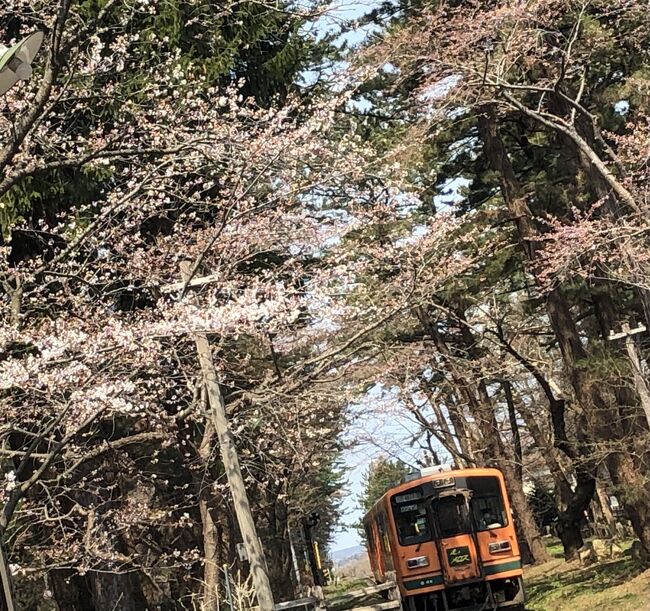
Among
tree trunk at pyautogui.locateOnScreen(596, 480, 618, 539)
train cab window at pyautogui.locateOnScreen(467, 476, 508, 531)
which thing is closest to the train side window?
train cab window at pyautogui.locateOnScreen(467, 476, 508, 531)

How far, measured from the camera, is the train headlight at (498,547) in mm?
13070

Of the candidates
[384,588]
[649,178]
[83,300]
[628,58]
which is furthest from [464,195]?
[83,300]

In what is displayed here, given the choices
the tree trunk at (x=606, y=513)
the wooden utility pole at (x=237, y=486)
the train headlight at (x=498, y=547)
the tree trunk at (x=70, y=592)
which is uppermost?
the wooden utility pole at (x=237, y=486)

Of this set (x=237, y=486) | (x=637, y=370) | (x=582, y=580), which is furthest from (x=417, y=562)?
(x=237, y=486)

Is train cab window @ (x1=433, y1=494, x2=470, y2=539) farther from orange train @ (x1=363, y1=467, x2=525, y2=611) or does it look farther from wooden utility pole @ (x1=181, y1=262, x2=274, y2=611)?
wooden utility pole @ (x1=181, y1=262, x2=274, y2=611)

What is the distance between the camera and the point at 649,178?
12055 millimetres

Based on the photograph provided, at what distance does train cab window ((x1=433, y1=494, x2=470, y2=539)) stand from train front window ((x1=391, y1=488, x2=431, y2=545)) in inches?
8.6

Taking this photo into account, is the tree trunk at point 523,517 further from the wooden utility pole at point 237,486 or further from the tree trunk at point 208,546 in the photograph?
the wooden utility pole at point 237,486

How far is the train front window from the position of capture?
1327cm

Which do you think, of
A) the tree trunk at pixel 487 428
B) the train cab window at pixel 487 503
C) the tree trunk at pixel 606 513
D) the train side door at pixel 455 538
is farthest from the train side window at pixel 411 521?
the tree trunk at pixel 606 513

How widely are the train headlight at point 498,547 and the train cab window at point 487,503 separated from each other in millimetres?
279

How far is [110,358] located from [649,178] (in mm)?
8683

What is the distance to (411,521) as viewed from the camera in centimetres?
1338

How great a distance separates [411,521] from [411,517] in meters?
0.07
